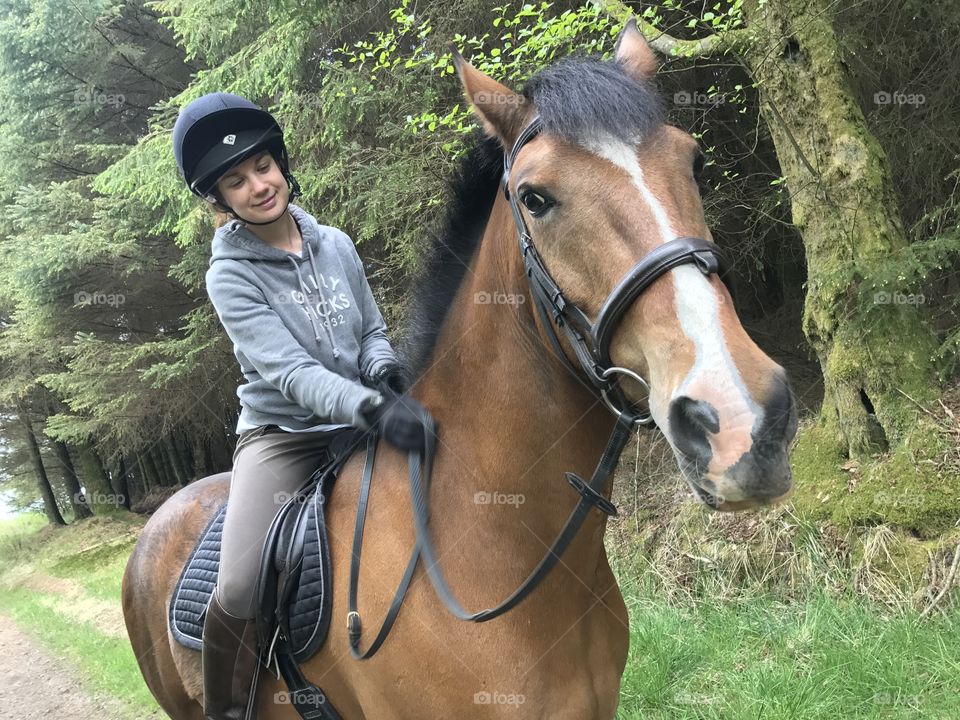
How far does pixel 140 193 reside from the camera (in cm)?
973

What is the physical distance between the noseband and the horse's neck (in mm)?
111

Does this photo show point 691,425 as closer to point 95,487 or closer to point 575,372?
point 575,372

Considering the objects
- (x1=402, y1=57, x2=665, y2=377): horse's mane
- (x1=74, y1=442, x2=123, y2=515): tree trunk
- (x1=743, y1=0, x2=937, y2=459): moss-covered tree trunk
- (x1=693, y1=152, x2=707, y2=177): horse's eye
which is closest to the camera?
(x1=402, y1=57, x2=665, y2=377): horse's mane

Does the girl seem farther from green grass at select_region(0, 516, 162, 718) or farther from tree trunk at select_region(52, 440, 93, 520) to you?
tree trunk at select_region(52, 440, 93, 520)

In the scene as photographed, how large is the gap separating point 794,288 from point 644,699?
246 inches

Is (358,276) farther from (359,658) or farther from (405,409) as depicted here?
(359,658)

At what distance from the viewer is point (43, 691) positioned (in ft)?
26.2

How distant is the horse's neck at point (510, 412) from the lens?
202 centimetres

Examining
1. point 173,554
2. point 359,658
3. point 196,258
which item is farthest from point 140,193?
point 359,658

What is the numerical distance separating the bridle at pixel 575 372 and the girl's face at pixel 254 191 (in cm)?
110

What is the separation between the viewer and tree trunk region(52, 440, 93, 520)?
2288 centimetres

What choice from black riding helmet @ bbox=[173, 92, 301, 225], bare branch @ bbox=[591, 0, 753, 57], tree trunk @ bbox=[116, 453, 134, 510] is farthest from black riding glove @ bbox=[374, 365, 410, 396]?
tree trunk @ bbox=[116, 453, 134, 510]

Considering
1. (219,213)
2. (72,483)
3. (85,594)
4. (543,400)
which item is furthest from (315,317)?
(72,483)

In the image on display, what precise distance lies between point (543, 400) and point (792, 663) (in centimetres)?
304
